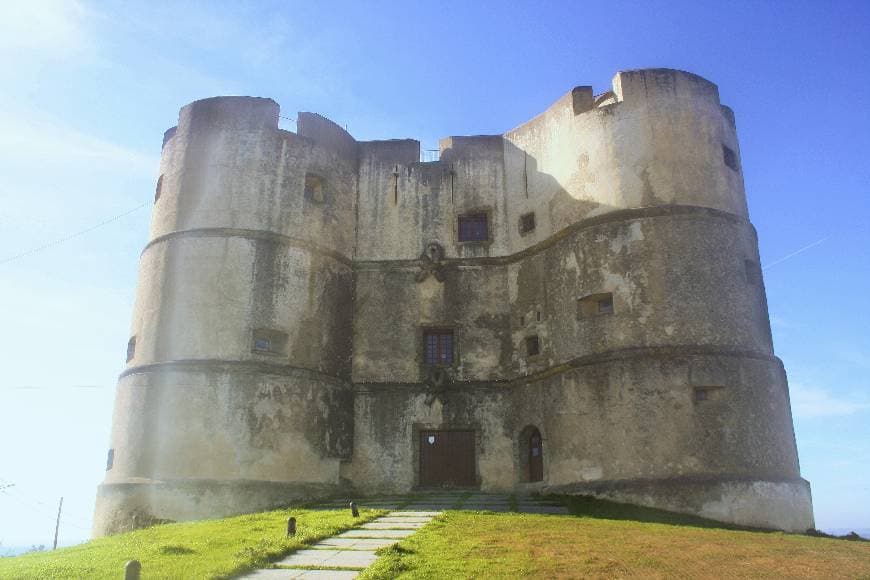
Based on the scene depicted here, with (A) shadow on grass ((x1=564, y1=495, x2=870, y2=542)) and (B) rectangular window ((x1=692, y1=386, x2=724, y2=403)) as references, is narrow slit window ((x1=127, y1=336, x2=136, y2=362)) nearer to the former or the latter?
(A) shadow on grass ((x1=564, y1=495, x2=870, y2=542))

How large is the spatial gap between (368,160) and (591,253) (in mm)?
10183

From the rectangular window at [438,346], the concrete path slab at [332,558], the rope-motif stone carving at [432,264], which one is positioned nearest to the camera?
the concrete path slab at [332,558]

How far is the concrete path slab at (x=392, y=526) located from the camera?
51.8 ft

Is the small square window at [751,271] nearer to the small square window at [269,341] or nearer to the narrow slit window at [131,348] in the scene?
the small square window at [269,341]

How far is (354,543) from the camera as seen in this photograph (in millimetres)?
14016

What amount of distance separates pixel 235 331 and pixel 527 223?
36.2 feet

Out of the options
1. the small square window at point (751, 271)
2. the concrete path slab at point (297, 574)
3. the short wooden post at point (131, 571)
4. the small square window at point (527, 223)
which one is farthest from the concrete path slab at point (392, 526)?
the small square window at point (527, 223)

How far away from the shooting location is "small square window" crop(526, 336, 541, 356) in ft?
83.7

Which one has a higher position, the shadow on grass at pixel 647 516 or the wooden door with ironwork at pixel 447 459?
the wooden door with ironwork at pixel 447 459

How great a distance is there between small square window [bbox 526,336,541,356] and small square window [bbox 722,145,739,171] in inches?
336

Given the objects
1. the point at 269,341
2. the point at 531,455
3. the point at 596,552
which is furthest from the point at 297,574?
the point at 531,455

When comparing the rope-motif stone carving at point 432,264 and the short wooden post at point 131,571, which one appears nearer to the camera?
the short wooden post at point 131,571

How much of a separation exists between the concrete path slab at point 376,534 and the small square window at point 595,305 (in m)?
10.5

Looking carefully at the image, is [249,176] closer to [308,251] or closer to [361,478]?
[308,251]
